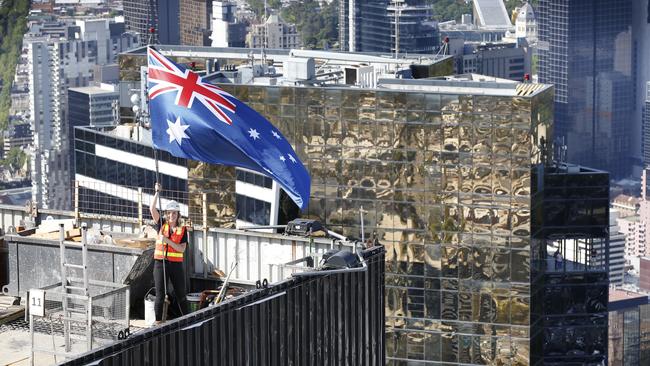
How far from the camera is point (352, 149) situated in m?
94.3

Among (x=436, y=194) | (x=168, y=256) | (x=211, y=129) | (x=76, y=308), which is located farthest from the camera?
(x=436, y=194)

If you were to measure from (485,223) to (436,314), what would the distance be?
548 cm

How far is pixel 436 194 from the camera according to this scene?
93.6 meters

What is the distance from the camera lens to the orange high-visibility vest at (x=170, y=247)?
44844mm

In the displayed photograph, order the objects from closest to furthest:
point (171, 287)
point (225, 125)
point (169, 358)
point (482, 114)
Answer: point (169, 358), point (171, 287), point (225, 125), point (482, 114)

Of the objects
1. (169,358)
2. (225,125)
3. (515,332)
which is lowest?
(515,332)

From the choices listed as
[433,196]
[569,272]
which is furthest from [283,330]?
[569,272]

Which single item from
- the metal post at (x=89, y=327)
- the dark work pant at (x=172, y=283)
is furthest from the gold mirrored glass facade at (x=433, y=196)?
the metal post at (x=89, y=327)

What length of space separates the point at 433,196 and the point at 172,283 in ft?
160

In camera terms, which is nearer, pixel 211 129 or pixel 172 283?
pixel 172 283

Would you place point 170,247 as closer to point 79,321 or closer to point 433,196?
→ point 79,321

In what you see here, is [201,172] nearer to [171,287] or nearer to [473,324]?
[473,324]

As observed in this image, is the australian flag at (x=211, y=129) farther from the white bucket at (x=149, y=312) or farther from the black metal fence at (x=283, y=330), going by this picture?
the white bucket at (x=149, y=312)

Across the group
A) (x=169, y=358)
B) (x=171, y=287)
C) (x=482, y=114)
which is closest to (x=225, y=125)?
(x=171, y=287)
